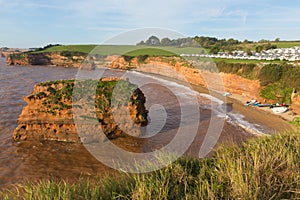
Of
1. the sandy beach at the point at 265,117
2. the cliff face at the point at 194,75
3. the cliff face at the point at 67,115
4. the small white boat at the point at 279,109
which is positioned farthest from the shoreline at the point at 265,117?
the cliff face at the point at 67,115

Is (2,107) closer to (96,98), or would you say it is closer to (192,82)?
(96,98)

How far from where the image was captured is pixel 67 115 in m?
13.1

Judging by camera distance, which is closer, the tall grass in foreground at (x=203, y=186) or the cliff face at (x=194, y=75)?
the tall grass in foreground at (x=203, y=186)

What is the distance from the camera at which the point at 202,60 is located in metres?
40.9

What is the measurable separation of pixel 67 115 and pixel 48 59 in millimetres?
69693

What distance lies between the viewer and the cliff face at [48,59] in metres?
70.5

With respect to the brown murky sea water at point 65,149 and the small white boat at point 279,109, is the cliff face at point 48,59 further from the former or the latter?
the small white boat at point 279,109

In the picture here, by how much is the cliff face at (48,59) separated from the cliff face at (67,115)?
198 ft

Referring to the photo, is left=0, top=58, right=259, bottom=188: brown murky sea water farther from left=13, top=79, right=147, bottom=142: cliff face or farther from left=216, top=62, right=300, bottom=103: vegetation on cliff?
left=216, top=62, right=300, bottom=103: vegetation on cliff

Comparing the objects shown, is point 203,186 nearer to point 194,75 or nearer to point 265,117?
point 265,117

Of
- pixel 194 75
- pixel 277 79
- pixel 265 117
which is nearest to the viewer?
pixel 265 117

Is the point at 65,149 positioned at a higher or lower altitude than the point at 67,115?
lower

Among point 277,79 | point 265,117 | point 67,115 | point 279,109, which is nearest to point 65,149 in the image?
point 67,115

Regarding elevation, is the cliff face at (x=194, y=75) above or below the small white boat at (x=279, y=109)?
above
